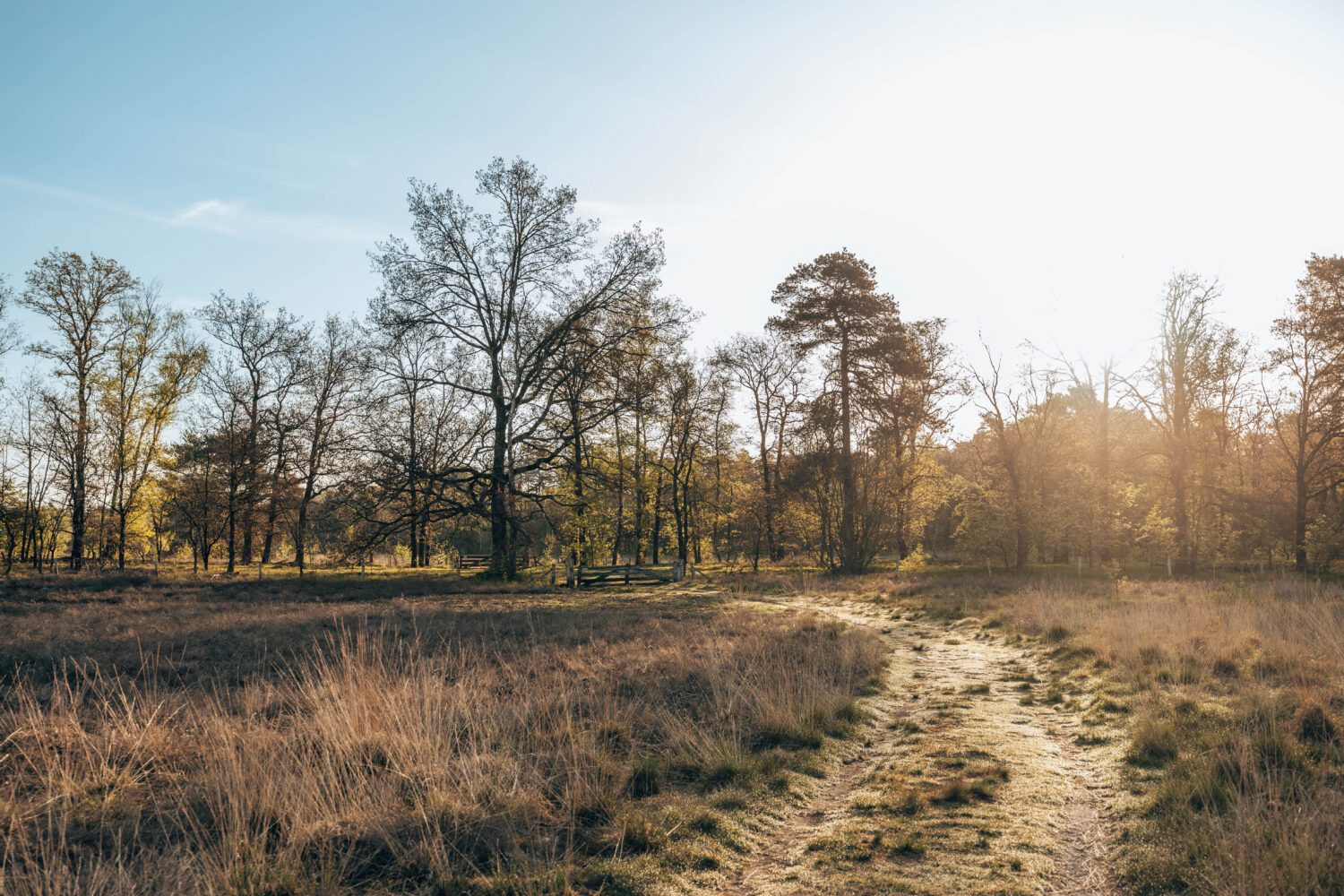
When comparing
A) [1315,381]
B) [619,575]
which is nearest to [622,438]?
[619,575]

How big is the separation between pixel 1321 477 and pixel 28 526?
64.2m

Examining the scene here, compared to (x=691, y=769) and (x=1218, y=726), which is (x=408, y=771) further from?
(x=1218, y=726)

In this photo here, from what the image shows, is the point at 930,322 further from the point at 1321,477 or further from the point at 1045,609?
the point at 1045,609

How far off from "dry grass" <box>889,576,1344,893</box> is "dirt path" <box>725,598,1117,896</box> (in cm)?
34

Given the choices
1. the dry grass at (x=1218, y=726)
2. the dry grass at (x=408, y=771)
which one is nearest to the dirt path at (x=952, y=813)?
the dry grass at (x=1218, y=726)

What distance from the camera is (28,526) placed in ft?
137

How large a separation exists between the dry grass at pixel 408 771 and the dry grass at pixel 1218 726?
2.71 m

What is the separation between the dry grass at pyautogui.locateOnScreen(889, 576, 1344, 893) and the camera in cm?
423

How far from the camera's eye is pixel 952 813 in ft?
18.2

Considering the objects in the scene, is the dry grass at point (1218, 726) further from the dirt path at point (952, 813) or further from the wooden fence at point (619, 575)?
the wooden fence at point (619, 575)

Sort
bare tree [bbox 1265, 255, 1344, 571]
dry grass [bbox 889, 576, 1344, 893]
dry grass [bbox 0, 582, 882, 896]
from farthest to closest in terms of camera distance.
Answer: bare tree [bbox 1265, 255, 1344, 571] < dry grass [bbox 0, 582, 882, 896] < dry grass [bbox 889, 576, 1344, 893]

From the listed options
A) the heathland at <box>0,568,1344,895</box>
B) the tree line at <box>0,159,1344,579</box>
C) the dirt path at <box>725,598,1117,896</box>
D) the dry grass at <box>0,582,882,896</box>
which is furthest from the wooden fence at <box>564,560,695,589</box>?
the dirt path at <box>725,598,1117,896</box>

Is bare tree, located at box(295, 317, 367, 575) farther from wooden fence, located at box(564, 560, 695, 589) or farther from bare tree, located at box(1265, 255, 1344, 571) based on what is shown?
bare tree, located at box(1265, 255, 1344, 571)

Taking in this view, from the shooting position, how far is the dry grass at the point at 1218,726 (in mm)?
4227
